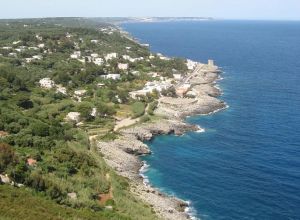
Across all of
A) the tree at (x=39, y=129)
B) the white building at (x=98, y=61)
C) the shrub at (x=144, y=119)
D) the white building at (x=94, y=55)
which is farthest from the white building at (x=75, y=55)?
the tree at (x=39, y=129)

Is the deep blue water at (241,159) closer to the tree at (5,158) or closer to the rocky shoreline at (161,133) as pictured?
the rocky shoreline at (161,133)

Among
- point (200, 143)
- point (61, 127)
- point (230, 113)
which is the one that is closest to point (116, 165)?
point (61, 127)

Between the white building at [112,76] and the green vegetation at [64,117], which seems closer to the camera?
the green vegetation at [64,117]

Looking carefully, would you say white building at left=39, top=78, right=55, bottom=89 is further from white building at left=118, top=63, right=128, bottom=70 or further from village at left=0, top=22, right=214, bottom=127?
white building at left=118, top=63, right=128, bottom=70

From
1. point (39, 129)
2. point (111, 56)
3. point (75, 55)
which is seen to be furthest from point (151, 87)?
point (39, 129)

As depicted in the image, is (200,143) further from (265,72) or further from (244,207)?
(265,72)

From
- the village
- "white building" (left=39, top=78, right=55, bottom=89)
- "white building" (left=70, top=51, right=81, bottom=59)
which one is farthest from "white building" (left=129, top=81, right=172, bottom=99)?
"white building" (left=70, top=51, right=81, bottom=59)
